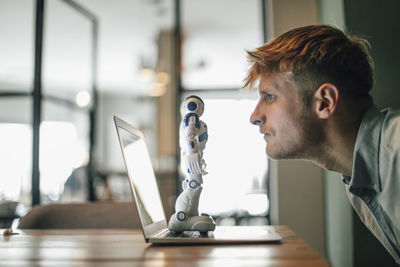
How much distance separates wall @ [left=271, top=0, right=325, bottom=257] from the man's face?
131 centimetres

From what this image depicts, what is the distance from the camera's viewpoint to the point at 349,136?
1208 mm

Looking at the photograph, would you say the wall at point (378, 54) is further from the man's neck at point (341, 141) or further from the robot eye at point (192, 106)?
the robot eye at point (192, 106)

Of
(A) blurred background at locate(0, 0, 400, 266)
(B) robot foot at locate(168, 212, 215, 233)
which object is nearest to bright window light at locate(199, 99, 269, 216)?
(A) blurred background at locate(0, 0, 400, 266)

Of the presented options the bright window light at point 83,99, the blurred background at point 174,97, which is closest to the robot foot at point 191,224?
the blurred background at point 174,97

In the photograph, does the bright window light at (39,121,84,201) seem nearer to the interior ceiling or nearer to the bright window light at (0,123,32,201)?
the bright window light at (0,123,32,201)

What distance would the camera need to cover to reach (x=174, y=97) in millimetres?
4457

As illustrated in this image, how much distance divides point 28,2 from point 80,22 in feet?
2.31

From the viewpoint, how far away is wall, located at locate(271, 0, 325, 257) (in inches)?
99.6

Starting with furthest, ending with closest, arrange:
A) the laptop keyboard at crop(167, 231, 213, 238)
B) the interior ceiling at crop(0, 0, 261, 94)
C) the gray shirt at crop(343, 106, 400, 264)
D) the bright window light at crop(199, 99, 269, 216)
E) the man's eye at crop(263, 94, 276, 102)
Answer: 1. the interior ceiling at crop(0, 0, 261, 94)
2. the bright window light at crop(199, 99, 269, 216)
3. the man's eye at crop(263, 94, 276, 102)
4. the laptop keyboard at crop(167, 231, 213, 238)
5. the gray shirt at crop(343, 106, 400, 264)

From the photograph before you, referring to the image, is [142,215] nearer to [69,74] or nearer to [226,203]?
[69,74]

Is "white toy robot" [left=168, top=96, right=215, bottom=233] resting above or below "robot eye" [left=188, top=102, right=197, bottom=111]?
below

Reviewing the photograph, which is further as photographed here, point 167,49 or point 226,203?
point 167,49

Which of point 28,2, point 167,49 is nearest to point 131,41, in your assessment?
point 167,49

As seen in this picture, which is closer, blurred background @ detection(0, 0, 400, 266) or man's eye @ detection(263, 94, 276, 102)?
man's eye @ detection(263, 94, 276, 102)
